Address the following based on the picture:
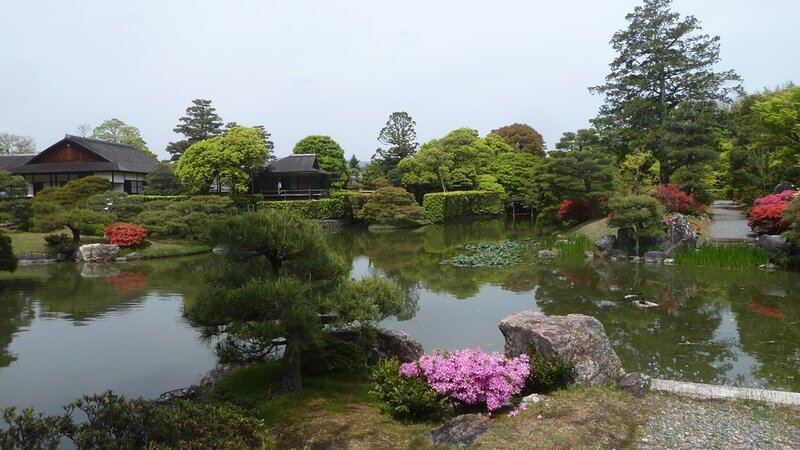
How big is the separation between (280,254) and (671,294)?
1106 centimetres

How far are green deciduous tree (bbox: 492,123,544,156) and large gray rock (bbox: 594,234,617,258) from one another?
31.9 m

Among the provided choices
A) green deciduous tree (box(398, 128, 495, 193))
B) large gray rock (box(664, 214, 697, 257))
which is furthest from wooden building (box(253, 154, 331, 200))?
large gray rock (box(664, 214, 697, 257))

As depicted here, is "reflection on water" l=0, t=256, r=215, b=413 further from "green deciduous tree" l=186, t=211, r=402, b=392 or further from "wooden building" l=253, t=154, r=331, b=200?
"wooden building" l=253, t=154, r=331, b=200

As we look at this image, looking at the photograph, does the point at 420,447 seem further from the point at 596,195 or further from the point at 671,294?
the point at 596,195

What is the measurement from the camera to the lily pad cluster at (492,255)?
19516mm

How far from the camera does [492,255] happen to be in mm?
20875

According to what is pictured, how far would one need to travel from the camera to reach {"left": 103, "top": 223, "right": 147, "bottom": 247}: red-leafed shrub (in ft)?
74.9

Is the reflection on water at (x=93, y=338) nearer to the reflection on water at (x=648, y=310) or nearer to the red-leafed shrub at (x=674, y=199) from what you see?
the reflection on water at (x=648, y=310)

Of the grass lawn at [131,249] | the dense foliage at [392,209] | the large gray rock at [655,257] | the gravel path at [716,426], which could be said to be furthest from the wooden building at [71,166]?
the gravel path at [716,426]

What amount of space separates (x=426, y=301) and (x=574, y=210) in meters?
15.6

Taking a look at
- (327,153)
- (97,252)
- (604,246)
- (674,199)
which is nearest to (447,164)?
(327,153)

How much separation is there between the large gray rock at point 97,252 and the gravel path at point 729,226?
78.5ft

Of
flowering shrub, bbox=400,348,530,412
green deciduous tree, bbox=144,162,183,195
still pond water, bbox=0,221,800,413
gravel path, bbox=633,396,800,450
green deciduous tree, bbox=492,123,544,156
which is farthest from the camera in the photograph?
green deciduous tree, bbox=492,123,544,156

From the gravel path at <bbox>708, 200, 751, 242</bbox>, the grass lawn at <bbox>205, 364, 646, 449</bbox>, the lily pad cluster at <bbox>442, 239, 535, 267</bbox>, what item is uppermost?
the gravel path at <bbox>708, 200, 751, 242</bbox>
